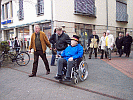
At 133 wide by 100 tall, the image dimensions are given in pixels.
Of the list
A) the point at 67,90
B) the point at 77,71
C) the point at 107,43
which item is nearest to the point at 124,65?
the point at 107,43

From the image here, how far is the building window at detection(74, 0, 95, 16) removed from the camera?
16419 millimetres

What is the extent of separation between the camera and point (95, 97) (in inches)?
152

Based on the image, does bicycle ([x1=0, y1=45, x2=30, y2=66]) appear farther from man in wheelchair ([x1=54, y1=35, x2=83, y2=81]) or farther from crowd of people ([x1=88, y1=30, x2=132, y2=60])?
crowd of people ([x1=88, y1=30, x2=132, y2=60])

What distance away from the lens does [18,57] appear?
8.44 m

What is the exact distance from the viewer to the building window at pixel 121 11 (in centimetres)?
2200

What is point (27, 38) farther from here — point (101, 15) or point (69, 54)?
point (69, 54)

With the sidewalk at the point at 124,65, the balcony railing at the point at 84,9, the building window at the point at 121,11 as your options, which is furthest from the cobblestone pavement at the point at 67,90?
the building window at the point at 121,11

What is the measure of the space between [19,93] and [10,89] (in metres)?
0.51

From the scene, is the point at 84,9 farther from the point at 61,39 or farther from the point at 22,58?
the point at 61,39

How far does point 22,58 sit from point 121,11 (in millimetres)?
18140

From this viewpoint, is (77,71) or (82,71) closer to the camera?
(77,71)

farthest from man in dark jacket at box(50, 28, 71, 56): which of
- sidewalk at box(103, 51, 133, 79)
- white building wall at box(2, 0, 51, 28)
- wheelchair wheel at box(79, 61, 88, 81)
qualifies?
white building wall at box(2, 0, 51, 28)

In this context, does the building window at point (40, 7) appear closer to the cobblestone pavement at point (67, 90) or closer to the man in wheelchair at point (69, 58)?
the man in wheelchair at point (69, 58)

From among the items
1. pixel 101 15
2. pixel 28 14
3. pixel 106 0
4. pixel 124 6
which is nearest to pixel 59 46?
pixel 28 14
